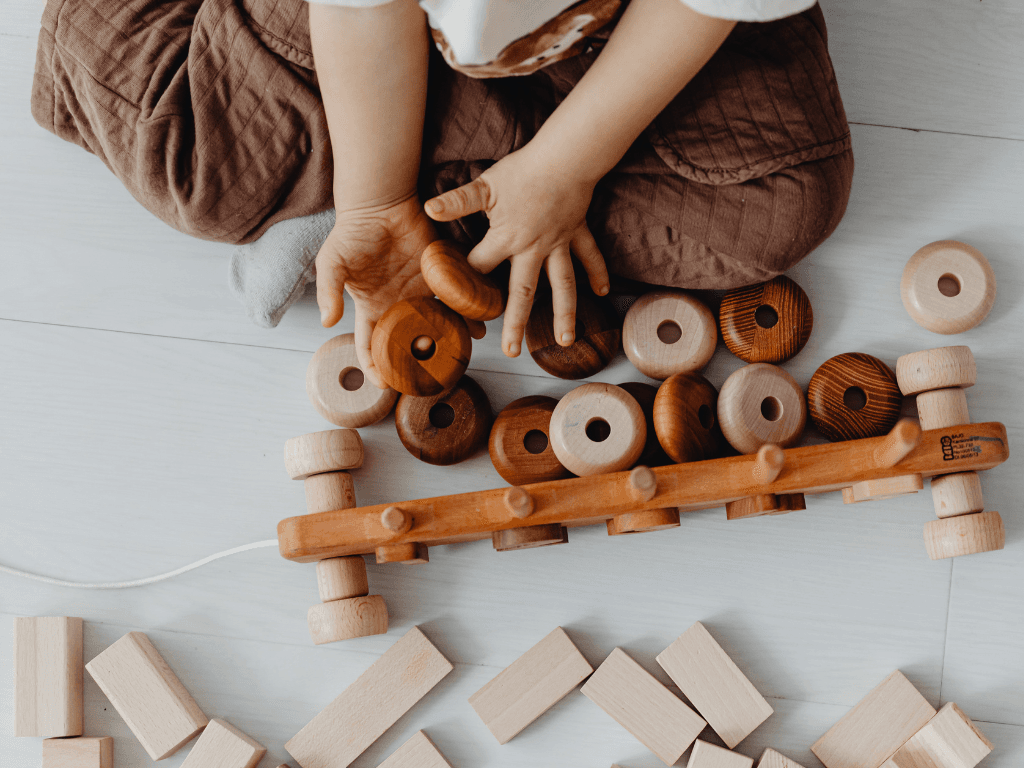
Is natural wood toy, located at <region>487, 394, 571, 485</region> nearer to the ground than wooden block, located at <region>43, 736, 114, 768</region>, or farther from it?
farther from it

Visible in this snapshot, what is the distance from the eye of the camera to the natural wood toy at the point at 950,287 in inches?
26.4

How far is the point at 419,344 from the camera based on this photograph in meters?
0.59

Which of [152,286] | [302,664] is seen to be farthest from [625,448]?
[152,286]

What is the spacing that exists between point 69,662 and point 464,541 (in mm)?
346

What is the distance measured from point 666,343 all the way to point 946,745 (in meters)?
Answer: 0.38

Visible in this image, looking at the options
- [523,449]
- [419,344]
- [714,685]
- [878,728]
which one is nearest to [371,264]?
[419,344]

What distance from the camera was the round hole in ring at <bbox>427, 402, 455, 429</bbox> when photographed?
2.21ft

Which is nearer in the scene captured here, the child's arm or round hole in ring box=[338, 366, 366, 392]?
the child's arm

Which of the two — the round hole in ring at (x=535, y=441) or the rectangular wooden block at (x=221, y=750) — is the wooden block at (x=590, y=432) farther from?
the rectangular wooden block at (x=221, y=750)

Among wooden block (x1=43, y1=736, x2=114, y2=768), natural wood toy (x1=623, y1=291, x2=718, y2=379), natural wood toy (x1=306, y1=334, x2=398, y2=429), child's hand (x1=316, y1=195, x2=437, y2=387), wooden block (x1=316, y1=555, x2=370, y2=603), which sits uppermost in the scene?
natural wood toy (x1=623, y1=291, x2=718, y2=379)

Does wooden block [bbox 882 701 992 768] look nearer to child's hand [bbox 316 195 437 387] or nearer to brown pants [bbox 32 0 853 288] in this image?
brown pants [bbox 32 0 853 288]

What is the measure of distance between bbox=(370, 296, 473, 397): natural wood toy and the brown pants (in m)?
0.09

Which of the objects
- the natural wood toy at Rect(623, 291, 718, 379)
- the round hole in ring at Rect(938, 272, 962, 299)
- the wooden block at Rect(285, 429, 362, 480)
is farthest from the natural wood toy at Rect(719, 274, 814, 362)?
the wooden block at Rect(285, 429, 362, 480)

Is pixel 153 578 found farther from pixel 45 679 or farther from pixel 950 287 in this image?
pixel 950 287
